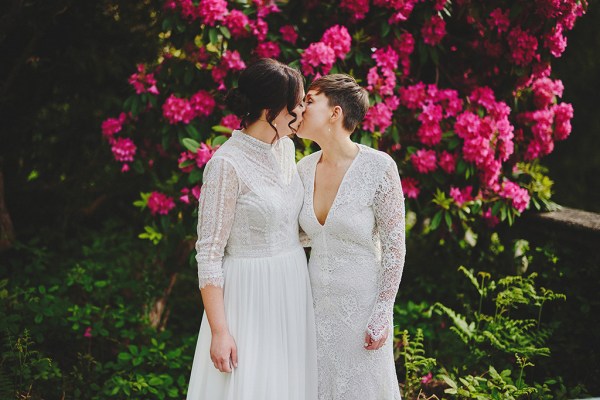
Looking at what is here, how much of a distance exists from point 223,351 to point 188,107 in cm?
150

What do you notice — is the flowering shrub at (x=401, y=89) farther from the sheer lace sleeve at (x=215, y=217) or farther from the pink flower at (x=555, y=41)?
the sheer lace sleeve at (x=215, y=217)

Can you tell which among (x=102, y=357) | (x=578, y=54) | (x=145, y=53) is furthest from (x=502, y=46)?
(x=102, y=357)

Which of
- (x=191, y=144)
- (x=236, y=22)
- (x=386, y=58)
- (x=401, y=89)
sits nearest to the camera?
(x=191, y=144)

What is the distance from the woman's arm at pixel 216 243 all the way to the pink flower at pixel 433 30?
1813 millimetres

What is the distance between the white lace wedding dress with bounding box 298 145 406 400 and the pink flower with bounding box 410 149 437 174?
1047 millimetres

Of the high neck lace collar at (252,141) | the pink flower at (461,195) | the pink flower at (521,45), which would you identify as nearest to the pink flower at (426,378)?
the pink flower at (461,195)

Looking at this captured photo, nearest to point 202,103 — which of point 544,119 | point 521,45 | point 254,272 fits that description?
point 254,272

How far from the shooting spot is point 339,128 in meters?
2.37

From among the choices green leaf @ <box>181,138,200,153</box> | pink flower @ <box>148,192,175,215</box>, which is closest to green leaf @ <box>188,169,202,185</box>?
green leaf @ <box>181,138,200,153</box>

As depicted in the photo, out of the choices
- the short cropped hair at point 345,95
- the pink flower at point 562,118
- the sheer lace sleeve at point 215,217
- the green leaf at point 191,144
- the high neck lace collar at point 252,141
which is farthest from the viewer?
the pink flower at point 562,118

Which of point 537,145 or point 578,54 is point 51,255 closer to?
point 537,145

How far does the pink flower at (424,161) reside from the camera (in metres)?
3.33

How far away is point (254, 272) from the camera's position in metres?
2.24

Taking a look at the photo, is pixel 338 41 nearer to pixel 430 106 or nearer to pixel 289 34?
pixel 289 34
